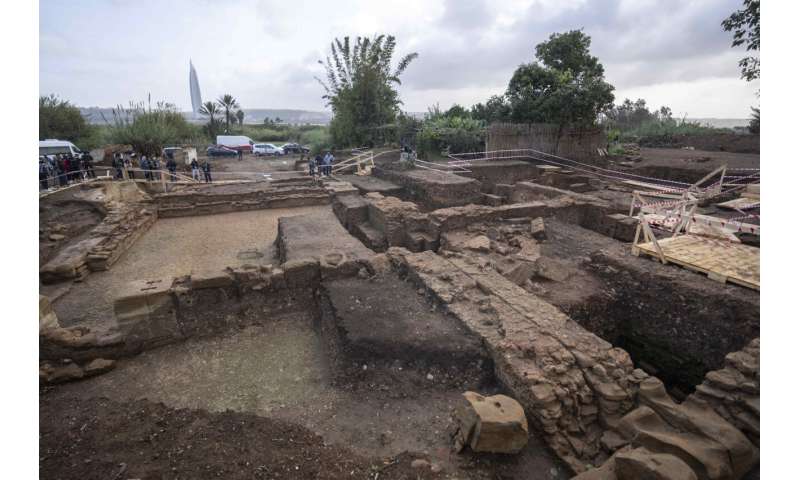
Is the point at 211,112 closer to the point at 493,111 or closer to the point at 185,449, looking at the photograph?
the point at 493,111

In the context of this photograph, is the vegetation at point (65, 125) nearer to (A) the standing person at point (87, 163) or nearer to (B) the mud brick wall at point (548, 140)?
(A) the standing person at point (87, 163)

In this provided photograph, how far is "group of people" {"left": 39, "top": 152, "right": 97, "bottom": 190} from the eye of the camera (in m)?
12.6

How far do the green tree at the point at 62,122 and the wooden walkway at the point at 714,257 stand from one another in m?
34.2

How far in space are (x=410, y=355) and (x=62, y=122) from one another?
3531cm

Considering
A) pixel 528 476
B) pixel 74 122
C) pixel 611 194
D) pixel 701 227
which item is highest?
pixel 74 122

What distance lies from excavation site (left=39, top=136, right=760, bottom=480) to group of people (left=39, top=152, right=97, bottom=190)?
4.77 metres

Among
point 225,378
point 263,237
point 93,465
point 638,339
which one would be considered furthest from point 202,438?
point 263,237

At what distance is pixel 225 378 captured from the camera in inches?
170

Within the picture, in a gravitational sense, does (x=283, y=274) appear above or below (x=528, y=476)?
above

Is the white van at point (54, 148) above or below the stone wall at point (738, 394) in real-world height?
above

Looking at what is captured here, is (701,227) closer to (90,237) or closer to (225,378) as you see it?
(225,378)

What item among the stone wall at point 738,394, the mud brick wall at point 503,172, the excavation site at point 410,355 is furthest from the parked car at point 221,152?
the stone wall at point 738,394

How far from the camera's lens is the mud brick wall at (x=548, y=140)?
19.2 m

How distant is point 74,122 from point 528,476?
37.3 metres
